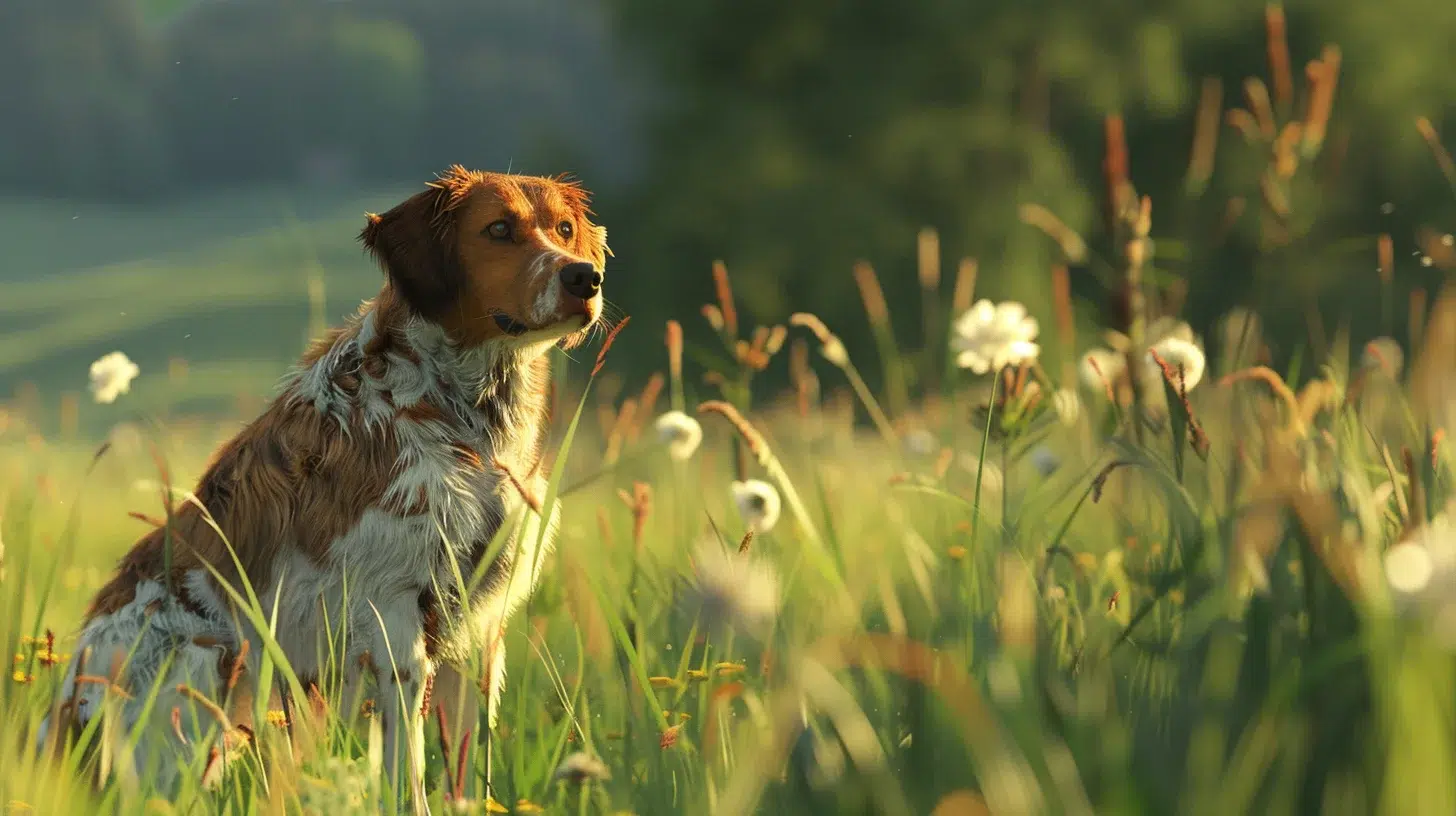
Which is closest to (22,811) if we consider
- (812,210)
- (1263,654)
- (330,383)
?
(330,383)

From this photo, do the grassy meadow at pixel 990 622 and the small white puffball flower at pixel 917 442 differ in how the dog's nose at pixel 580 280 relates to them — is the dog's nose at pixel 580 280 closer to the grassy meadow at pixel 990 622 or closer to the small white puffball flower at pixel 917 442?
the grassy meadow at pixel 990 622

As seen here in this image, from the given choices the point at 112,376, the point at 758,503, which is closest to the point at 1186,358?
the point at 758,503

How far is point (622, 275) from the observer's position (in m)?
20.2

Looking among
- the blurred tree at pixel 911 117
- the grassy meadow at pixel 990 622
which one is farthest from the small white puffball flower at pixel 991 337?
the blurred tree at pixel 911 117

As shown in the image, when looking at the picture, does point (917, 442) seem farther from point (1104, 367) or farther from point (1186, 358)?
point (1186, 358)

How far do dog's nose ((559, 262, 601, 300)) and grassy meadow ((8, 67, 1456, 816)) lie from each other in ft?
0.75

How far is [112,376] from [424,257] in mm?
1377

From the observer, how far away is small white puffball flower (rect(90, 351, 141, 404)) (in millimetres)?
4609

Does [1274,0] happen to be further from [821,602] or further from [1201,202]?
[821,602]

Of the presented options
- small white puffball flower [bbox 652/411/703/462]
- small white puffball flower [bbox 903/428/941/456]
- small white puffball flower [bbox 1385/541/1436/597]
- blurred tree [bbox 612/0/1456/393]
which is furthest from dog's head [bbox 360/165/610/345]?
blurred tree [bbox 612/0/1456/393]

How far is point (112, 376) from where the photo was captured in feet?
15.4

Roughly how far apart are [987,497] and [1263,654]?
72.7 inches

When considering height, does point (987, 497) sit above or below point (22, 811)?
above

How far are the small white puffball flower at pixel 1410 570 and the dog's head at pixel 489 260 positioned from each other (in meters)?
2.63
